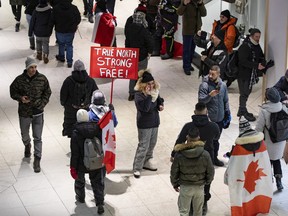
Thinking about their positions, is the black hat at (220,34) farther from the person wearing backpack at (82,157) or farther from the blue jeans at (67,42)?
the person wearing backpack at (82,157)

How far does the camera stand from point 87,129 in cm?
1166

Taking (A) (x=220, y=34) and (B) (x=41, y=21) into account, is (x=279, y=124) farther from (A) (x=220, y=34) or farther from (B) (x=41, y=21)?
(B) (x=41, y=21)

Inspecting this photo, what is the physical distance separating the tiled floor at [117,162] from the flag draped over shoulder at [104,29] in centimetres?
95

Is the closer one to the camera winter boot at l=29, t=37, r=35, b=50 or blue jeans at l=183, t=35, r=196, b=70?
blue jeans at l=183, t=35, r=196, b=70

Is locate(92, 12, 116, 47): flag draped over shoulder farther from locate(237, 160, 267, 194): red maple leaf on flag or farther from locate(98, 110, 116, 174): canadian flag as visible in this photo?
locate(237, 160, 267, 194): red maple leaf on flag

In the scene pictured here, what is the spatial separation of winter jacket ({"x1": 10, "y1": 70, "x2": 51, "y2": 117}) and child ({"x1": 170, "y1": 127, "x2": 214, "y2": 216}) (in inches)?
126

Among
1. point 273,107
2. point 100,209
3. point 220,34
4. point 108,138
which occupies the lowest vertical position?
point 100,209

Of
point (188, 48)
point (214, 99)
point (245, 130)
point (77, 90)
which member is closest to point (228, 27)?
point (188, 48)

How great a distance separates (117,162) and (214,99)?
2.00 meters

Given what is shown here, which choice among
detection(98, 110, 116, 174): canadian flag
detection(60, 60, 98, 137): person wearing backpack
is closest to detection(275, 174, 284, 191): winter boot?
detection(98, 110, 116, 174): canadian flag

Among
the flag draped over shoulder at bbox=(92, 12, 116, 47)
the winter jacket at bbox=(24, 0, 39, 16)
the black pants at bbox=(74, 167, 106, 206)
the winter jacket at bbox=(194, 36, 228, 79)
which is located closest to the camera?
the black pants at bbox=(74, 167, 106, 206)

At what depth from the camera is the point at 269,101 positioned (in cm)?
1223

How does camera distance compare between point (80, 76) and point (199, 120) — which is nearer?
point (199, 120)

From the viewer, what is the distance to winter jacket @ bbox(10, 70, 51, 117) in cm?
1306
